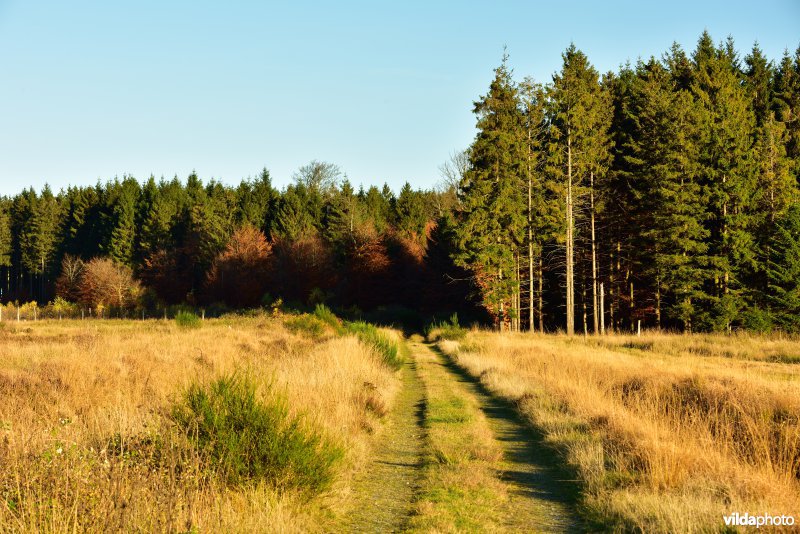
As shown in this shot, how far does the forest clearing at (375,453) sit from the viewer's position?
16.3ft

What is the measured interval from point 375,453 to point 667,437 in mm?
4383

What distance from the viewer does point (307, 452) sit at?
259 inches

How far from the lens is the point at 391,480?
759 centimetres

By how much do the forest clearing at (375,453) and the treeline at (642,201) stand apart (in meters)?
22.9

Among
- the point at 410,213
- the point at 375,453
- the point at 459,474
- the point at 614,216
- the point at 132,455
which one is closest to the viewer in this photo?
the point at 132,455

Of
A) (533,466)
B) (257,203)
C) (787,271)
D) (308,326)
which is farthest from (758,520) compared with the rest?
(257,203)

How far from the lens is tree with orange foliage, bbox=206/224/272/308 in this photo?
198 feet

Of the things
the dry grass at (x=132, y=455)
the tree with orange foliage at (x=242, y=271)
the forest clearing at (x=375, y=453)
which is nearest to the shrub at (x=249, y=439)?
the forest clearing at (x=375, y=453)

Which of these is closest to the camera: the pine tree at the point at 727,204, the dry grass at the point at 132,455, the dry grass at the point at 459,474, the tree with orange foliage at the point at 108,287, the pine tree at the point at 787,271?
the dry grass at the point at 132,455

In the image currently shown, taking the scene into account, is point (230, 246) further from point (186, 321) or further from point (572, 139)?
point (572, 139)

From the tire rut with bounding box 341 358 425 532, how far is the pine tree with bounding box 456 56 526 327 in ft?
83.5

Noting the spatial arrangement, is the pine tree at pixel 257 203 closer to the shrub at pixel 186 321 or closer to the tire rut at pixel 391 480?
the shrub at pixel 186 321

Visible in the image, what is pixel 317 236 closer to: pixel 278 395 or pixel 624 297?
pixel 624 297

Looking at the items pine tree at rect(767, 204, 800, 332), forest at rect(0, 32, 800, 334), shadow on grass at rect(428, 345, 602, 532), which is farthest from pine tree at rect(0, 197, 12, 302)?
pine tree at rect(767, 204, 800, 332)
